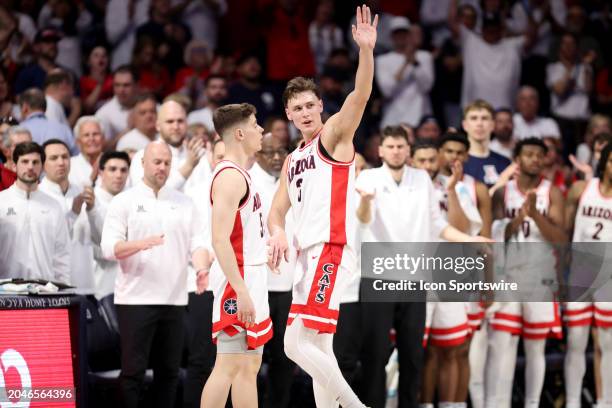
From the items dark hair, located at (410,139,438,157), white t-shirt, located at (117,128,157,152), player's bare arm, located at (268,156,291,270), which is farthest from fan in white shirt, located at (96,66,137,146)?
player's bare arm, located at (268,156,291,270)

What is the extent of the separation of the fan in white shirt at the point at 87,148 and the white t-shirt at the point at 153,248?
161 centimetres

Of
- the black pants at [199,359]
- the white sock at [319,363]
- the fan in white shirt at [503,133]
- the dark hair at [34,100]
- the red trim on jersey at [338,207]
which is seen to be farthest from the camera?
the fan in white shirt at [503,133]

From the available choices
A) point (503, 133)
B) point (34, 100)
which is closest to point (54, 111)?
point (34, 100)

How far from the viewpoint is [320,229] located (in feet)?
24.4

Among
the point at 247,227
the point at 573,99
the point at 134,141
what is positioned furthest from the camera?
the point at 573,99

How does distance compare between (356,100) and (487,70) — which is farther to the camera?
(487,70)

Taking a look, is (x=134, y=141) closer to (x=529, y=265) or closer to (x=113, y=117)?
(x=113, y=117)

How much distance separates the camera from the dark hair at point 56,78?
11603mm

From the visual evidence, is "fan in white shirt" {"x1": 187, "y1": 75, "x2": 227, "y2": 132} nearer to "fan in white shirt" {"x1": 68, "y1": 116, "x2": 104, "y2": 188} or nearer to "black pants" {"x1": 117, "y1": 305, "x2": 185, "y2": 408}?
"fan in white shirt" {"x1": 68, "y1": 116, "x2": 104, "y2": 188}

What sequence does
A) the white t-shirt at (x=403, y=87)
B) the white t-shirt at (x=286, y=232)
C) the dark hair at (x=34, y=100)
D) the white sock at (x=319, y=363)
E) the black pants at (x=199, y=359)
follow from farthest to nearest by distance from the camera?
the white t-shirt at (x=403, y=87), the dark hair at (x=34, y=100), the white t-shirt at (x=286, y=232), the black pants at (x=199, y=359), the white sock at (x=319, y=363)

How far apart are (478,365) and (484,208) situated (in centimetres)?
141

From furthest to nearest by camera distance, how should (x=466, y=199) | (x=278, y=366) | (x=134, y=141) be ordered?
(x=134, y=141) → (x=466, y=199) → (x=278, y=366)

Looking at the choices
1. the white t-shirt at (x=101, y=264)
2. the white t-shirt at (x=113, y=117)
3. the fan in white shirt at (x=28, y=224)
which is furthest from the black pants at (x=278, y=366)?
the white t-shirt at (x=113, y=117)

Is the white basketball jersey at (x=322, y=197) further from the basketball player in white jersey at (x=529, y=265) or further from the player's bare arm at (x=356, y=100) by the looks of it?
the basketball player in white jersey at (x=529, y=265)
